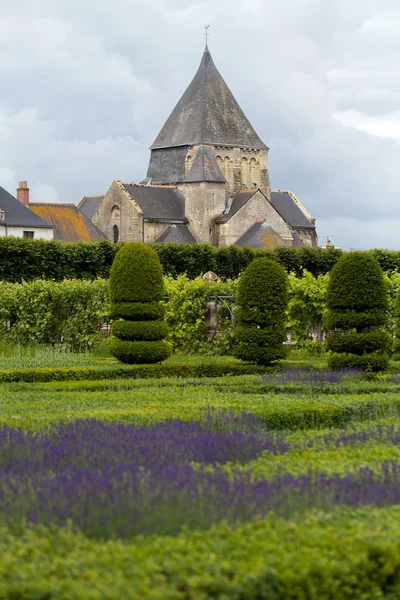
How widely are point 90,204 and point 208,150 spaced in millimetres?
15601

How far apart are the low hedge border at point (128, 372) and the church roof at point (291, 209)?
221ft

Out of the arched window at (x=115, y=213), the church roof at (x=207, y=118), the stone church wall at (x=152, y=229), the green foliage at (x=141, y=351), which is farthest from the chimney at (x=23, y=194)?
the green foliage at (x=141, y=351)

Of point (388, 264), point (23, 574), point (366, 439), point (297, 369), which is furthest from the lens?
point (388, 264)

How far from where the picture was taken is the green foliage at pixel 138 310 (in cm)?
1998

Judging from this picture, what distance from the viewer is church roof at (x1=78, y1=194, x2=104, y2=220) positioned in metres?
90.3

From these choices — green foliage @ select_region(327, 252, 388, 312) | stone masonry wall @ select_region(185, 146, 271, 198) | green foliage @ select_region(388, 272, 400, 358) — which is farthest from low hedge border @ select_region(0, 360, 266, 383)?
stone masonry wall @ select_region(185, 146, 271, 198)

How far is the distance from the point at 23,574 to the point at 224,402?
737 centimetres

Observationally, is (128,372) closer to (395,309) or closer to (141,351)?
(141,351)

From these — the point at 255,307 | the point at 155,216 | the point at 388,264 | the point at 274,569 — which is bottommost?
the point at 274,569

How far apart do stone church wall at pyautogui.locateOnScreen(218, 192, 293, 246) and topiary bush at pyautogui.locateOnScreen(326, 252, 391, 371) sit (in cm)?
5629

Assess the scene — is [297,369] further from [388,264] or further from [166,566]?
[388,264]

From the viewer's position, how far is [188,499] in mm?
5863

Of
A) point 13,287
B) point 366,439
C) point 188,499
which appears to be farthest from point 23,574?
point 13,287

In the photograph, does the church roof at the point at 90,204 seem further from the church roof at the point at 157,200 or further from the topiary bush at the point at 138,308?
the topiary bush at the point at 138,308
